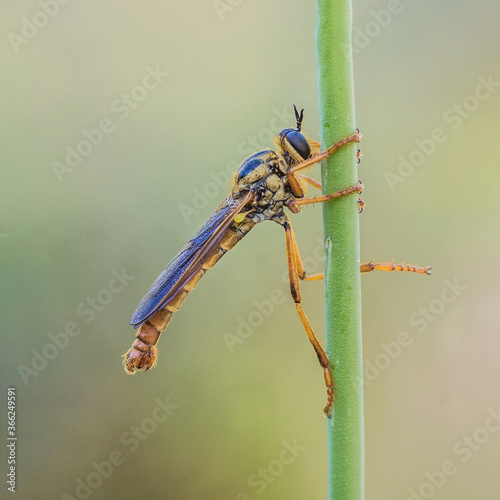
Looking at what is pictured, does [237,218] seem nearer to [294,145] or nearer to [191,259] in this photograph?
[191,259]

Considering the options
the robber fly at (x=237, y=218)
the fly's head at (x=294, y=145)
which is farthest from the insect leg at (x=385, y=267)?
the fly's head at (x=294, y=145)

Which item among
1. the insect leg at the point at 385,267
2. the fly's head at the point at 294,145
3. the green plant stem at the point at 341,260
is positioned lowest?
the green plant stem at the point at 341,260

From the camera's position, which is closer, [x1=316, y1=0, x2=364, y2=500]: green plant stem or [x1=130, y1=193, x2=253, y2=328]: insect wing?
[x1=316, y1=0, x2=364, y2=500]: green plant stem

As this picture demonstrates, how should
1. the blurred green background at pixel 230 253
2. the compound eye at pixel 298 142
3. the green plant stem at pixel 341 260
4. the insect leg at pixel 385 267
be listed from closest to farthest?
1. the green plant stem at pixel 341 260
2. the insect leg at pixel 385 267
3. the compound eye at pixel 298 142
4. the blurred green background at pixel 230 253

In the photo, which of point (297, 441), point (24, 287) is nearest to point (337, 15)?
point (297, 441)

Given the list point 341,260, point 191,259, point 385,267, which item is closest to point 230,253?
point 191,259

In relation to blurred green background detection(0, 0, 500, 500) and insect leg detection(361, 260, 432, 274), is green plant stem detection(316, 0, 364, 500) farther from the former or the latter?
blurred green background detection(0, 0, 500, 500)

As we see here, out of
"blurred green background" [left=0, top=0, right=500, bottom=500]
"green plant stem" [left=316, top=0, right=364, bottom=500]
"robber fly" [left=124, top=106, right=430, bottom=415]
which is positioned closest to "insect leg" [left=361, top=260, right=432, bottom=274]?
"robber fly" [left=124, top=106, right=430, bottom=415]

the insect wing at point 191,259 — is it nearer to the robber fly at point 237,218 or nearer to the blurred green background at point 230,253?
the robber fly at point 237,218
